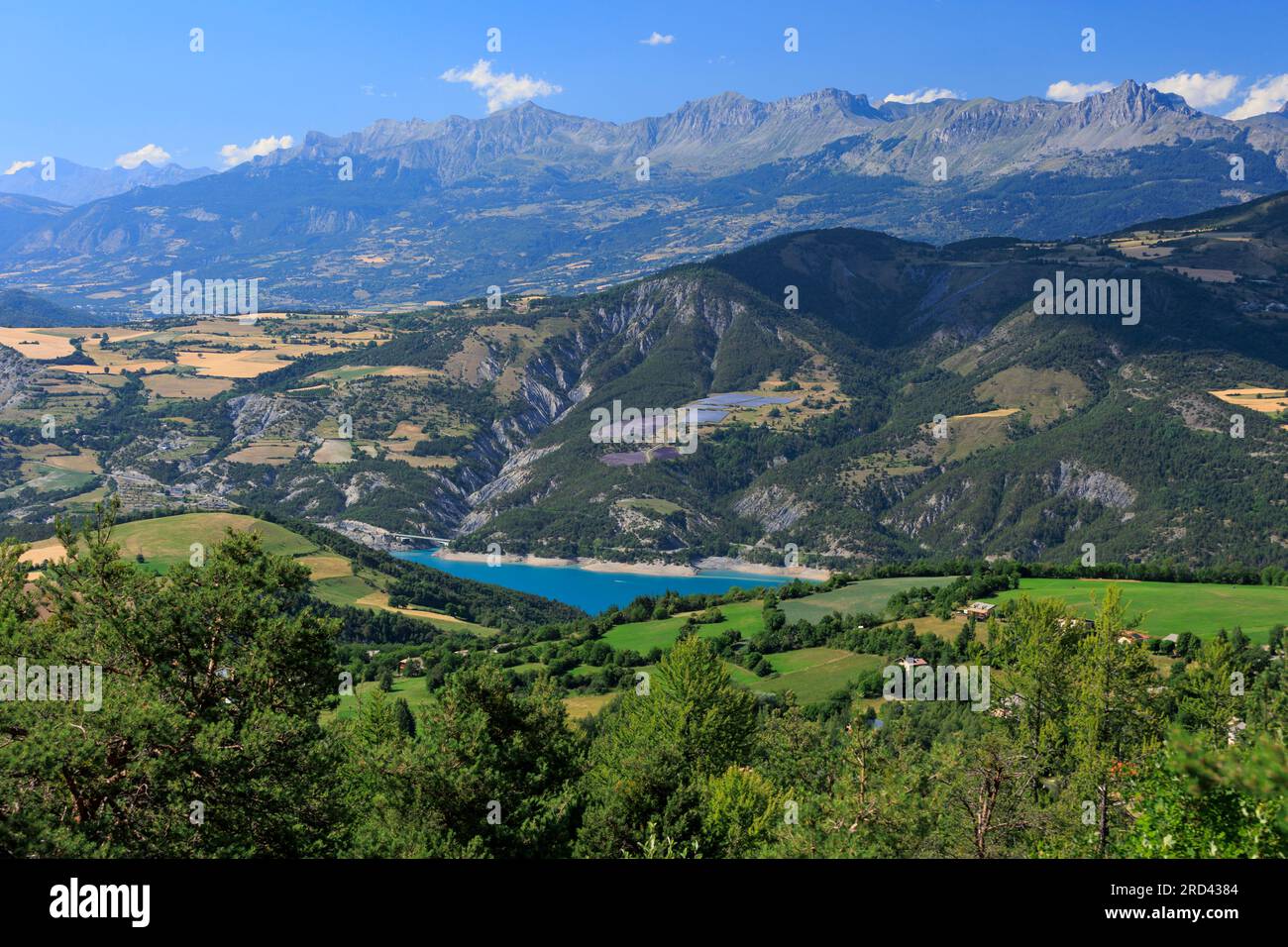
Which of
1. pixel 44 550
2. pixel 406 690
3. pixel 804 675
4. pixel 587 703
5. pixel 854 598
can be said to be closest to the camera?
pixel 587 703

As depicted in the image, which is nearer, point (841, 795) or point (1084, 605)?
point (841, 795)

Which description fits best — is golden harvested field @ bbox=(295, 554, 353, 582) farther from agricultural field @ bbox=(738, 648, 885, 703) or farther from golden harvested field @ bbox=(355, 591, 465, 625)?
agricultural field @ bbox=(738, 648, 885, 703)

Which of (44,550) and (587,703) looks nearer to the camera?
(587,703)

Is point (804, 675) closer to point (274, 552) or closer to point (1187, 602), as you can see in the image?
point (1187, 602)

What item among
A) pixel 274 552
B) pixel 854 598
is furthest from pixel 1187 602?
pixel 274 552
